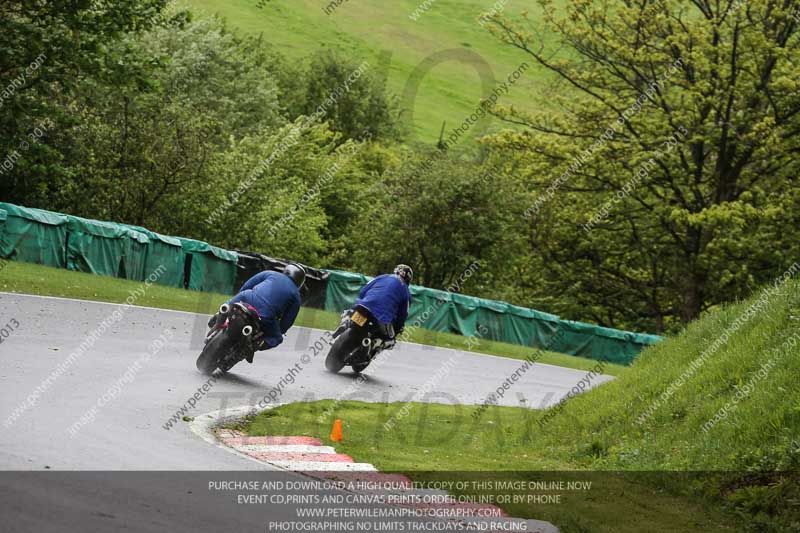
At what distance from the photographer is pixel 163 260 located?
2788cm

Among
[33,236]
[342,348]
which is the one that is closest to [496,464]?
[342,348]

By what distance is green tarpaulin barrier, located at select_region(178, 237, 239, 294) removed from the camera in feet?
93.4

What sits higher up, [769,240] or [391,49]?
[769,240]

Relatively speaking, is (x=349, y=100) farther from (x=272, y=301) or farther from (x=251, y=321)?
(x=251, y=321)

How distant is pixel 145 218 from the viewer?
3647 centimetres

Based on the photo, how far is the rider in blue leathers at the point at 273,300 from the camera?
43.4ft

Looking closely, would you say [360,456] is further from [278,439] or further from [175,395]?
[175,395]

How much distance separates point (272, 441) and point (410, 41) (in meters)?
143

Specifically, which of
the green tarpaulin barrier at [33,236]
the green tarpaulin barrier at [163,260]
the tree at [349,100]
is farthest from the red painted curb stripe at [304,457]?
the tree at [349,100]

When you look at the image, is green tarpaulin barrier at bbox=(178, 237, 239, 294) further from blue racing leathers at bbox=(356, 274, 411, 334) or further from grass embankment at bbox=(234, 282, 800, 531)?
grass embankment at bbox=(234, 282, 800, 531)

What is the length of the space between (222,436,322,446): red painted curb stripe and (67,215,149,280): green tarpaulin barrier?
17568 millimetres

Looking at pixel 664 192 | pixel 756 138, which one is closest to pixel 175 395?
pixel 756 138

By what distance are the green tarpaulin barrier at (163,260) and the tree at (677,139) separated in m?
12.5

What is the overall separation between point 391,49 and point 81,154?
111103mm
